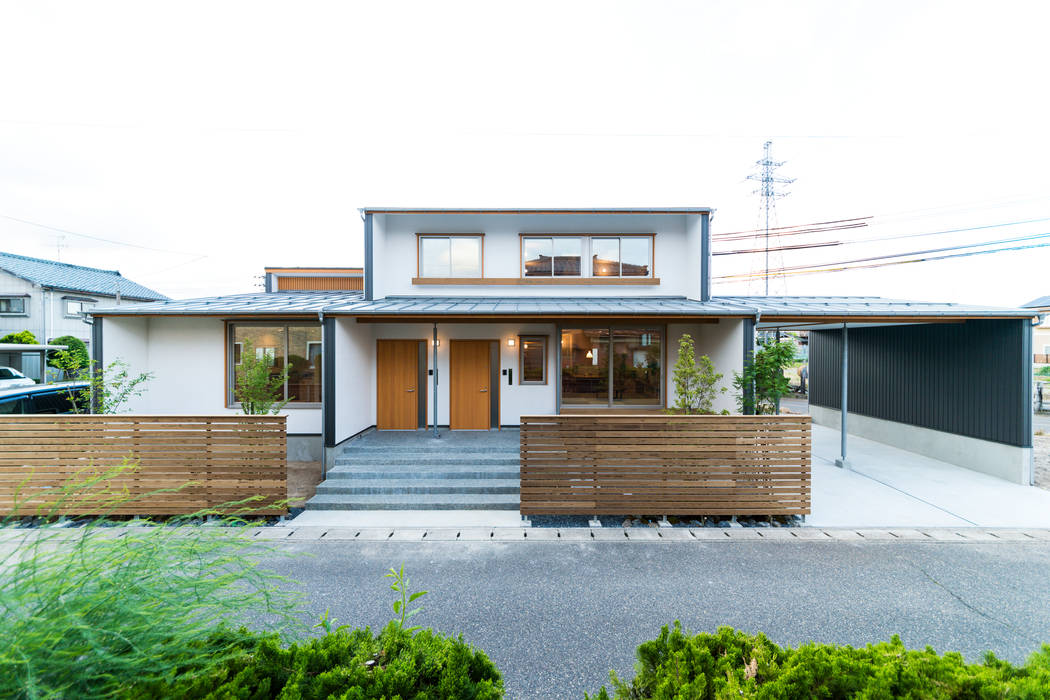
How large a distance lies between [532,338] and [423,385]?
262 centimetres

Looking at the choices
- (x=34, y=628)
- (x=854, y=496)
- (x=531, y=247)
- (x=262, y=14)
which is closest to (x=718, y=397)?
(x=854, y=496)

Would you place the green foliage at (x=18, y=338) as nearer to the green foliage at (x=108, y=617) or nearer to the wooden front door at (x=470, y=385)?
the wooden front door at (x=470, y=385)

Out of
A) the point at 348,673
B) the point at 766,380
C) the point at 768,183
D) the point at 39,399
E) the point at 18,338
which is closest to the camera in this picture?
the point at 348,673

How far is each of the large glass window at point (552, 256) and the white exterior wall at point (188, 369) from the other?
5504 millimetres

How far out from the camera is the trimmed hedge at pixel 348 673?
4.85ft

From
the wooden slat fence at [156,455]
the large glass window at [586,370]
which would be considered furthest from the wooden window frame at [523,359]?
the wooden slat fence at [156,455]

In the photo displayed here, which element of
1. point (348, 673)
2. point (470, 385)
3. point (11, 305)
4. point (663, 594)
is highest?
point (11, 305)

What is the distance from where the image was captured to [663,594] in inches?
150

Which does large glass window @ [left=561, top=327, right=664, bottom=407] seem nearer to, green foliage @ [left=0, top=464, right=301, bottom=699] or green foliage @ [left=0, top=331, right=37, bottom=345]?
green foliage @ [left=0, top=464, right=301, bottom=699]

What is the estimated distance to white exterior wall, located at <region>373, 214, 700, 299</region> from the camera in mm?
9039

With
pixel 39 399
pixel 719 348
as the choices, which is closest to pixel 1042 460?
pixel 719 348

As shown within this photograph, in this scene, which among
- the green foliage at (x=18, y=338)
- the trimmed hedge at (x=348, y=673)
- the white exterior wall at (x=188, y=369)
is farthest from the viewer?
the green foliage at (x=18, y=338)

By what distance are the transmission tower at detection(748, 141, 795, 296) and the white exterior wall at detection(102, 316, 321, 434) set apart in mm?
23252

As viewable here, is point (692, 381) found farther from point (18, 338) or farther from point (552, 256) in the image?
point (18, 338)
